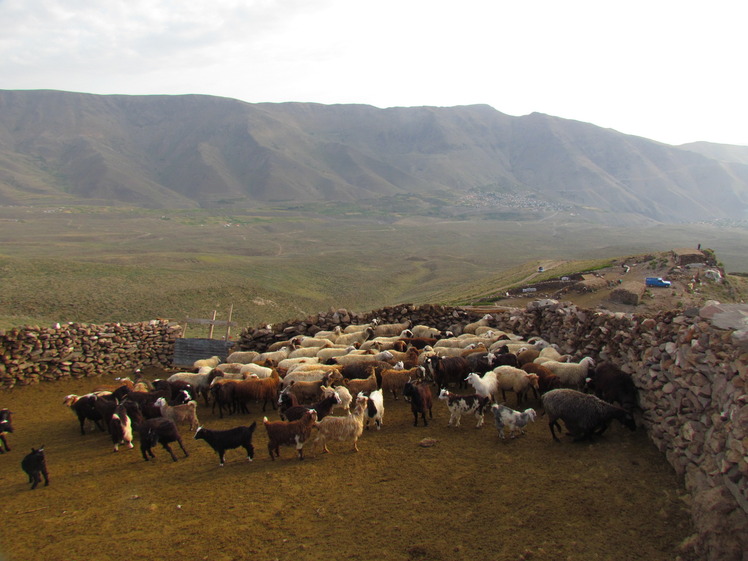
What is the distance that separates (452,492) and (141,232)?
380 ft

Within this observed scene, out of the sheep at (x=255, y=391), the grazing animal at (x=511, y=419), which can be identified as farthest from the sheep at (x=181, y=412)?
the grazing animal at (x=511, y=419)

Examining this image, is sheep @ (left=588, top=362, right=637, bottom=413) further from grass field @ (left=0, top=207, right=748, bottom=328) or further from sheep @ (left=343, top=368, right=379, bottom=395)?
grass field @ (left=0, top=207, right=748, bottom=328)

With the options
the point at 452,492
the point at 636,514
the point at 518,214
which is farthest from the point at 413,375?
the point at 518,214

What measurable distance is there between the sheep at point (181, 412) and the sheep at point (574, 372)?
9240mm

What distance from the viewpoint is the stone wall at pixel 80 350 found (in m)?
17.5

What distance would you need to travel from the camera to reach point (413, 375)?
14305 millimetres

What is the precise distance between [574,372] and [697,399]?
4.16 metres

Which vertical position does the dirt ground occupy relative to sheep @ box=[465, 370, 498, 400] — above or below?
below

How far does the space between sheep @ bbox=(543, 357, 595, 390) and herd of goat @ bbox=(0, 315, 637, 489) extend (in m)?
0.03

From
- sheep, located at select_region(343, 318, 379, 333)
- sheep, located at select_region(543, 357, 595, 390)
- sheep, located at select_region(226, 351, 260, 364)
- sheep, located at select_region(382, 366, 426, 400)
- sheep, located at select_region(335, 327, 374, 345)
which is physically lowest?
sheep, located at select_region(226, 351, 260, 364)

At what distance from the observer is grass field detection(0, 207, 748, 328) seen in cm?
3950

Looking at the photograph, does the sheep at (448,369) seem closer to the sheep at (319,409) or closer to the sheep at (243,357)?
the sheep at (319,409)

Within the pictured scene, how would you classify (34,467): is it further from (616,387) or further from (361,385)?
(616,387)

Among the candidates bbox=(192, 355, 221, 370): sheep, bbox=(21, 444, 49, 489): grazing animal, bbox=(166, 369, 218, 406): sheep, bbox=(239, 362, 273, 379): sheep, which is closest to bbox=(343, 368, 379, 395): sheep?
bbox=(239, 362, 273, 379): sheep
